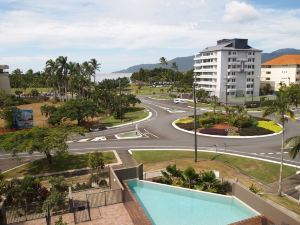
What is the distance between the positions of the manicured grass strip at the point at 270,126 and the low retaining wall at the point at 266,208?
3201 centimetres

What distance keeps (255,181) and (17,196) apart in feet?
75.6

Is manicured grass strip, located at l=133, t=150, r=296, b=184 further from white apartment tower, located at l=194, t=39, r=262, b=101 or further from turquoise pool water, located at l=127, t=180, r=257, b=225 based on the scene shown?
white apartment tower, located at l=194, t=39, r=262, b=101

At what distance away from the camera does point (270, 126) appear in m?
54.5

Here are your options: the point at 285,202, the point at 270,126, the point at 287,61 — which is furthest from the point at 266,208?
the point at 287,61

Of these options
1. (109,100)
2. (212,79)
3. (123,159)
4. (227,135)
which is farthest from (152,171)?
(212,79)

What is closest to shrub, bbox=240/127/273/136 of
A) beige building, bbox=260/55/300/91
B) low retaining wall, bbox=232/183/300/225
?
low retaining wall, bbox=232/183/300/225

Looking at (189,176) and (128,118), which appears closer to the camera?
(189,176)

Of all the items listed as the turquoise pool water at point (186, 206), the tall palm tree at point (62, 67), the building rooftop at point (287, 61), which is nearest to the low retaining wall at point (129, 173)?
the turquoise pool water at point (186, 206)

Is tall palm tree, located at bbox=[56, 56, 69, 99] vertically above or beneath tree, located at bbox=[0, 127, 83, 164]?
above

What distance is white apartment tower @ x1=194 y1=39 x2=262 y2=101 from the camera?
102 metres

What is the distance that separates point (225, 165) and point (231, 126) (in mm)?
19099

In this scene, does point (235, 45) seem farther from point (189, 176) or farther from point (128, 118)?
point (189, 176)

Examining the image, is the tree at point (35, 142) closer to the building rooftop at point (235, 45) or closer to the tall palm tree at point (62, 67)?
the tall palm tree at point (62, 67)

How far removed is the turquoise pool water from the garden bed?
87.4ft
